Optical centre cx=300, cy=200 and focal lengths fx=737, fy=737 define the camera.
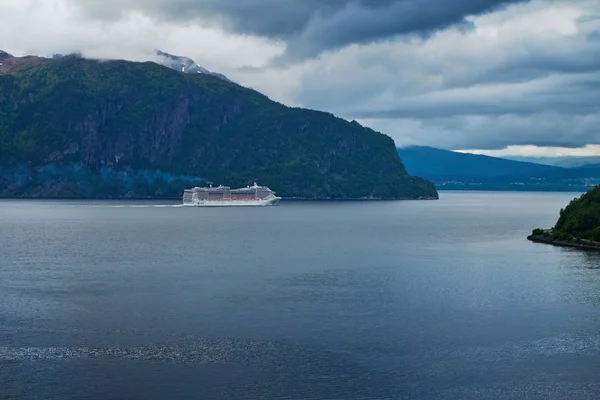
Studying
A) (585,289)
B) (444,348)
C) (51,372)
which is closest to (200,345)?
(51,372)

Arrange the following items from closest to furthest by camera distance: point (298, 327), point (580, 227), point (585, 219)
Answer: point (298, 327), point (585, 219), point (580, 227)

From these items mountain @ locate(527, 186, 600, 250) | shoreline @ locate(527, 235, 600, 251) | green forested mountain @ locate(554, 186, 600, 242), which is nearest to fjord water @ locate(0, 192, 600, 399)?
shoreline @ locate(527, 235, 600, 251)

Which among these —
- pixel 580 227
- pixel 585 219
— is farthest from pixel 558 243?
pixel 585 219

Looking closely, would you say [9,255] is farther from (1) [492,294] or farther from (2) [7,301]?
(1) [492,294]

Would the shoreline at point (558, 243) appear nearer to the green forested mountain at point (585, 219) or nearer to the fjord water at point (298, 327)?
the green forested mountain at point (585, 219)

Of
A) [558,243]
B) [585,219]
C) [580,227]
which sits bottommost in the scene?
[558,243]

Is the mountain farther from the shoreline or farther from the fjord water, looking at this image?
the fjord water

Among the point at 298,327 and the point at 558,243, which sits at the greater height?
the point at 558,243

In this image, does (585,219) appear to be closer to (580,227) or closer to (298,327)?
(580,227)
